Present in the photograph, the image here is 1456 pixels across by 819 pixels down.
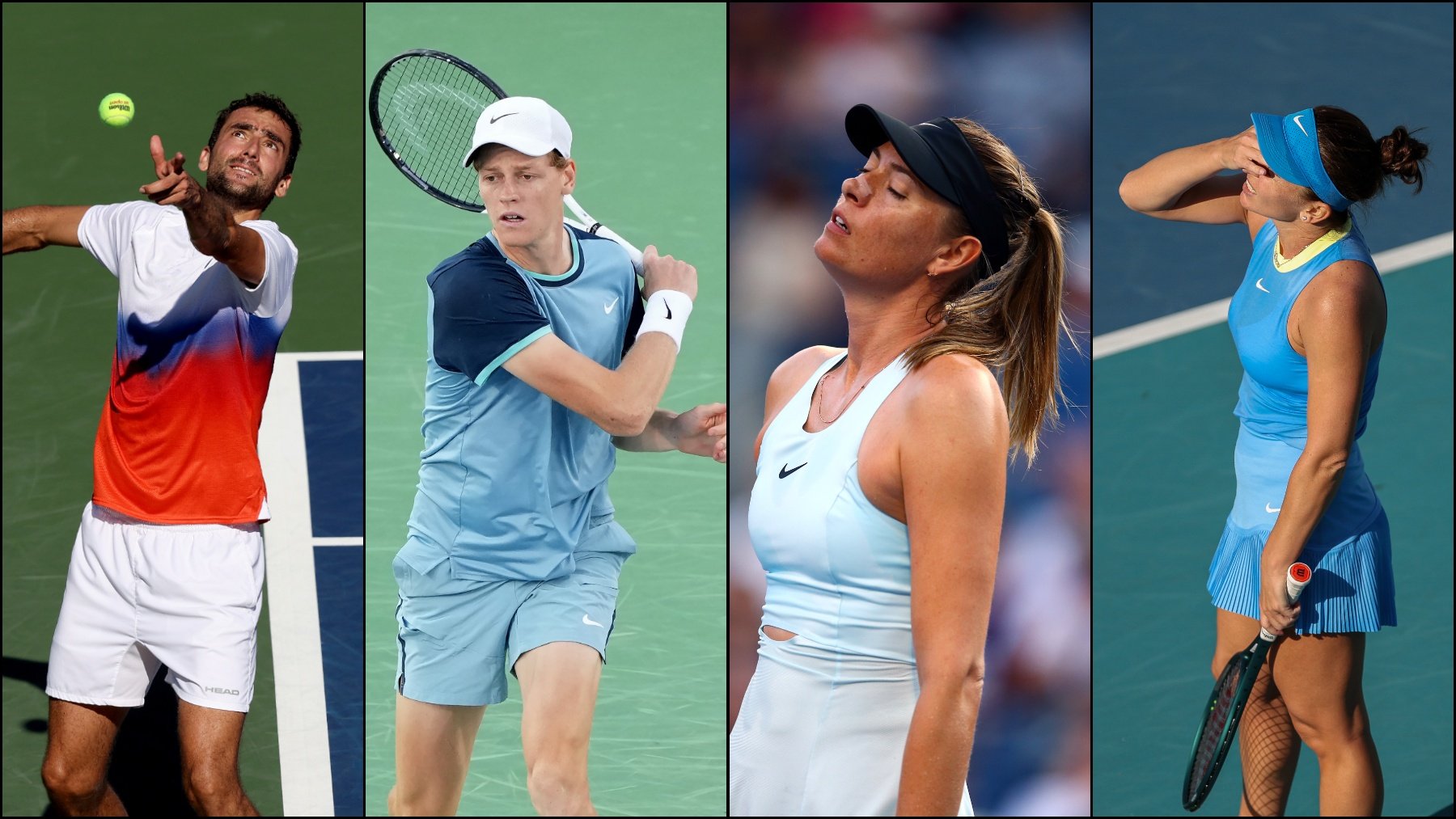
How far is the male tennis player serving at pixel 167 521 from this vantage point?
3.72 metres

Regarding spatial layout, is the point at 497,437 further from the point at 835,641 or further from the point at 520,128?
the point at 835,641

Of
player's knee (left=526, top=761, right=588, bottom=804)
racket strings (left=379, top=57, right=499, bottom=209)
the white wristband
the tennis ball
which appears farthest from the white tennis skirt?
the tennis ball

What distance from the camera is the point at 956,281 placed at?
2658 millimetres

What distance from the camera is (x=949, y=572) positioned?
7.52ft

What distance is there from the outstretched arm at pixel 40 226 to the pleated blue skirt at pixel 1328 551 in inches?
115

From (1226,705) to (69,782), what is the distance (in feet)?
9.00

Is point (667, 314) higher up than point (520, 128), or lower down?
lower down

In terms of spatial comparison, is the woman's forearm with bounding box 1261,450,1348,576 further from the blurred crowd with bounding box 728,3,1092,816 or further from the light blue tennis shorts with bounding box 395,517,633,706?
the light blue tennis shorts with bounding box 395,517,633,706

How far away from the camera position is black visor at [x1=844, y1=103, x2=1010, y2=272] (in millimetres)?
2590

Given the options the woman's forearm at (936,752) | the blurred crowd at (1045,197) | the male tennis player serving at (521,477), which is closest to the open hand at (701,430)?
the male tennis player serving at (521,477)

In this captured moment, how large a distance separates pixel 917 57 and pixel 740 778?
8.25 ft

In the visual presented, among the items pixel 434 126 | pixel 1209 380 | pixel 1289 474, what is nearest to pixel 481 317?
pixel 434 126

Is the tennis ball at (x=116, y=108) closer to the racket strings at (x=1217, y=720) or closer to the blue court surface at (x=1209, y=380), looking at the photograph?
the blue court surface at (x=1209, y=380)

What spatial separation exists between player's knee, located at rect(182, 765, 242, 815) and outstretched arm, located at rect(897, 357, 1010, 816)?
2007mm
